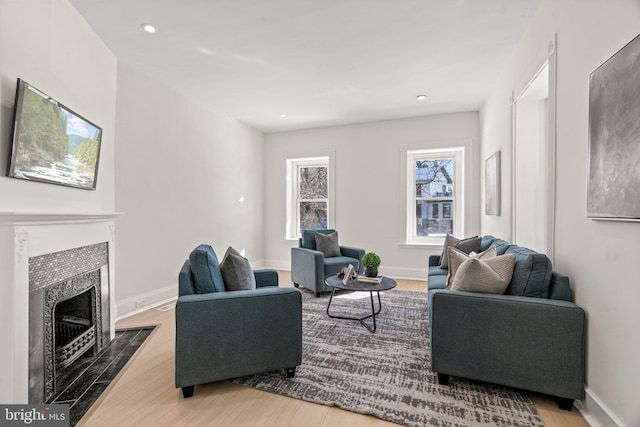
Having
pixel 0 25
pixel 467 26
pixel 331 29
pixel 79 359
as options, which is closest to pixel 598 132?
pixel 467 26

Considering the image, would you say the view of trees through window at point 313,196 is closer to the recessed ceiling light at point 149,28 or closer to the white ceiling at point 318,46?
the white ceiling at point 318,46

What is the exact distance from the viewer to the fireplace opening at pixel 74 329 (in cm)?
216

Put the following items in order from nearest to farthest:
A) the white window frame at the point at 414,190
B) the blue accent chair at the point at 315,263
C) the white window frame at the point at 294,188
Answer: the blue accent chair at the point at 315,263 < the white window frame at the point at 414,190 < the white window frame at the point at 294,188

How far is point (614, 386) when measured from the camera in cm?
149

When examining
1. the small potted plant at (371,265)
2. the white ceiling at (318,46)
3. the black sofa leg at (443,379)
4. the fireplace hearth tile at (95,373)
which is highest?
the white ceiling at (318,46)

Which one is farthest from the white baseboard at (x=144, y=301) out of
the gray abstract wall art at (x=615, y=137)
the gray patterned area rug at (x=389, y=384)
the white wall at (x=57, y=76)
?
the gray abstract wall art at (x=615, y=137)

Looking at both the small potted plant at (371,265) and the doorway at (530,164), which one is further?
the small potted plant at (371,265)

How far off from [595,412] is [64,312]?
3.62 metres

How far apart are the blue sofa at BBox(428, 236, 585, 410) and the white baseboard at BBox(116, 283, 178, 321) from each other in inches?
121

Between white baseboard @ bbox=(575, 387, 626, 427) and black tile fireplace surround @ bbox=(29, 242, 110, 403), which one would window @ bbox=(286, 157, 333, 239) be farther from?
white baseboard @ bbox=(575, 387, 626, 427)

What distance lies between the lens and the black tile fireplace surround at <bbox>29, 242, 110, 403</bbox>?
1753 millimetres

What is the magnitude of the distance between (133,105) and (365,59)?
2.57 meters

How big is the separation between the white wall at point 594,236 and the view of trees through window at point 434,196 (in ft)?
9.01

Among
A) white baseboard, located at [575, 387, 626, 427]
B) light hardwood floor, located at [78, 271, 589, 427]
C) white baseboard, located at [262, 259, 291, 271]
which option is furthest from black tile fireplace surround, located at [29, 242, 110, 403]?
white baseboard, located at [262, 259, 291, 271]
